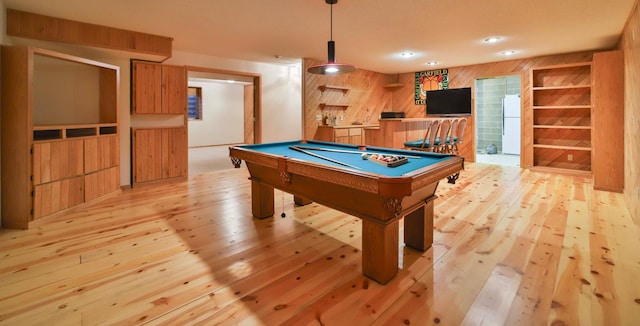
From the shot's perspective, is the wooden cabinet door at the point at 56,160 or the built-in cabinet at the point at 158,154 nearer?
the wooden cabinet door at the point at 56,160

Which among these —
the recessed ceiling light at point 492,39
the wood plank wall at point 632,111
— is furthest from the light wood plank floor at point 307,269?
the recessed ceiling light at point 492,39

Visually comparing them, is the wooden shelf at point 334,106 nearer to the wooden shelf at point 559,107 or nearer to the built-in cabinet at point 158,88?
the built-in cabinet at point 158,88

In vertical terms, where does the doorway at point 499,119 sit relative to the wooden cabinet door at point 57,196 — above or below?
above

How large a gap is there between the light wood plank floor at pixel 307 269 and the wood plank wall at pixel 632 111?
0.81 feet

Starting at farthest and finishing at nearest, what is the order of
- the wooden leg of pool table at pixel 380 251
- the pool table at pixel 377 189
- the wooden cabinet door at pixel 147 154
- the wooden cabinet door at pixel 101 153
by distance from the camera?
the wooden cabinet door at pixel 147 154, the wooden cabinet door at pixel 101 153, the wooden leg of pool table at pixel 380 251, the pool table at pixel 377 189

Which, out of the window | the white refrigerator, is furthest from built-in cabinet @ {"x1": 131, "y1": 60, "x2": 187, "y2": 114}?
the white refrigerator

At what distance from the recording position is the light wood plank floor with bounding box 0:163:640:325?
173 cm

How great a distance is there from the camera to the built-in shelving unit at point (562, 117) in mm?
5719

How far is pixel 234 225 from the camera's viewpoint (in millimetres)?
3131

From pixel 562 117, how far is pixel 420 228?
17.8ft

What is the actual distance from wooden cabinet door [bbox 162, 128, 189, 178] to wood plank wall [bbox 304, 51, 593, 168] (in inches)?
93.0

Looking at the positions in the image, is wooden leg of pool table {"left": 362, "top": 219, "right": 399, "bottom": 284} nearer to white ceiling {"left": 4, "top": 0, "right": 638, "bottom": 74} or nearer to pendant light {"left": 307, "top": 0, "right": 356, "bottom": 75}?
pendant light {"left": 307, "top": 0, "right": 356, "bottom": 75}

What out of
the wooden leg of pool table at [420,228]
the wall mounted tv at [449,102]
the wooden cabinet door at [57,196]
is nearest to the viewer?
the wooden leg of pool table at [420,228]

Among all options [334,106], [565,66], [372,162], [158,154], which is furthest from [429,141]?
[158,154]
